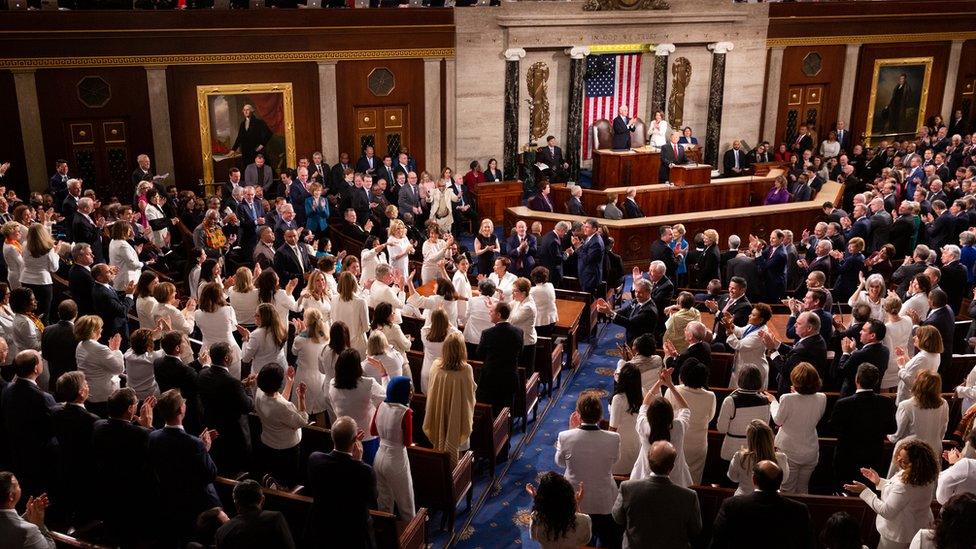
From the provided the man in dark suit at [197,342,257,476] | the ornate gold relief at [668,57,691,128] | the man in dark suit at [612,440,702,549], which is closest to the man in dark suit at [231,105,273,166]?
the ornate gold relief at [668,57,691,128]

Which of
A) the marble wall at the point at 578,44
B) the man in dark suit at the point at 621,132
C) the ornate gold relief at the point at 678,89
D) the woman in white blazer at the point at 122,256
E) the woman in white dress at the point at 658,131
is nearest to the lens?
the woman in white blazer at the point at 122,256

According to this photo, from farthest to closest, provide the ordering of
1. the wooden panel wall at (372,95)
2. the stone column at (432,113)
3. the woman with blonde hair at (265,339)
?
the stone column at (432,113)
the wooden panel wall at (372,95)
the woman with blonde hair at (265,339)

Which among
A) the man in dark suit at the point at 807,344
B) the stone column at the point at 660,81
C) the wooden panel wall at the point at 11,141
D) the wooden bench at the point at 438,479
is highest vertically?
the stone column at the point at 660,81

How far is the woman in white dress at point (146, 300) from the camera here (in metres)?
7.49

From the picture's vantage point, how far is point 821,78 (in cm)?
1967

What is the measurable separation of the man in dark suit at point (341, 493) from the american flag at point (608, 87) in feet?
46.2

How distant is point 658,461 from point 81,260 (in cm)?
608

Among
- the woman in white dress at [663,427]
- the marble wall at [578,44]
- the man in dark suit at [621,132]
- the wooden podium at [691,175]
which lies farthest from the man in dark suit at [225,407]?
the man in dark suit at [621,132]

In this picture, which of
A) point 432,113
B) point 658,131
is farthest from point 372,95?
point 658,131

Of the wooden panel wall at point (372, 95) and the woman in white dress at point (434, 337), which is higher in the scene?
the wooden panel wall at point (372, 95)

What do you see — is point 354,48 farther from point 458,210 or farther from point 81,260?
point 81,260

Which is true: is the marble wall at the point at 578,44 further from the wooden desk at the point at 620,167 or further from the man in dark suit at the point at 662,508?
the man in dark suit at the point at 662,508

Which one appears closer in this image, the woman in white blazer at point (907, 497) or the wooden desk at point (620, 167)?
the woman in white blazer at point (907, 497)

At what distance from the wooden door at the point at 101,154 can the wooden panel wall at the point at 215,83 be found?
0.83 metres
